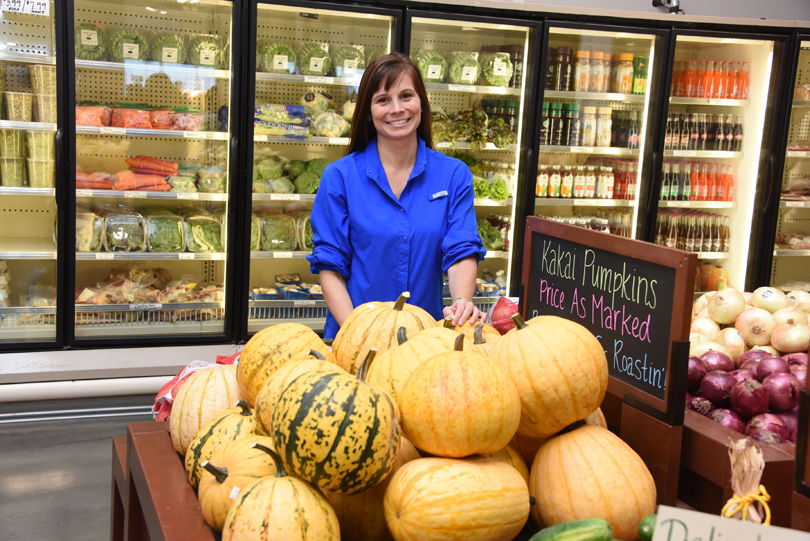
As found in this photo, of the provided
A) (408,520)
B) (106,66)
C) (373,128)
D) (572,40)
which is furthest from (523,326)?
(572,40)

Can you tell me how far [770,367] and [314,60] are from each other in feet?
10.3

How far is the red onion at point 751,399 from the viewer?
1248 millimetres

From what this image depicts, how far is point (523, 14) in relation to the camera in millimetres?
3941

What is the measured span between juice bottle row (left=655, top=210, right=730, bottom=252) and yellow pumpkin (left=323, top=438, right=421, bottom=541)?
13.6ft

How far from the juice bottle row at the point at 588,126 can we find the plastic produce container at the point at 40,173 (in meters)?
2.82

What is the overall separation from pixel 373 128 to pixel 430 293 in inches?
22.3

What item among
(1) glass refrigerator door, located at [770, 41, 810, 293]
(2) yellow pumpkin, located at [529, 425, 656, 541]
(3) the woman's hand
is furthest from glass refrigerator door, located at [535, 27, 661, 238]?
(2) yellow pumpkin, located at [529, 425, 656, 541]

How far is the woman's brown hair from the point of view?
195cm

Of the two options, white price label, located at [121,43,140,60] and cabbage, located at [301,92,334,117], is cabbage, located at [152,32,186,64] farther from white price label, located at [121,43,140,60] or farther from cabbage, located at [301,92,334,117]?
cabbage, located at [301,92,334,117]

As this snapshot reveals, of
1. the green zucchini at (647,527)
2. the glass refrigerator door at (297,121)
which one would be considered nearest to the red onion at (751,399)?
the green zucchini at (647,527)

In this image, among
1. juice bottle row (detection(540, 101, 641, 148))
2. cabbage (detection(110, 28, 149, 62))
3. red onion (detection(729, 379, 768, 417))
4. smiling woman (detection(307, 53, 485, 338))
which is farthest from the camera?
juice bottle row (detection(540, 101, 641, 148))

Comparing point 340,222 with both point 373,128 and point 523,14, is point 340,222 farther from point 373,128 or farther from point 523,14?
point 523,14

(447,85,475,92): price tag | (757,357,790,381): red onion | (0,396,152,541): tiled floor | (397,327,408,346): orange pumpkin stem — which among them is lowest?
(0,396,152,541): tiled floor

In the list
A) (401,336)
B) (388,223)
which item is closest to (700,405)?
(401,336)
